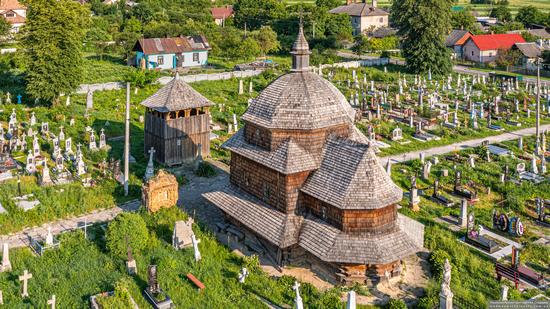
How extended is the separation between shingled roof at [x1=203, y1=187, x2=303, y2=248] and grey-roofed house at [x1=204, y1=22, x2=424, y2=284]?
39 millimetres

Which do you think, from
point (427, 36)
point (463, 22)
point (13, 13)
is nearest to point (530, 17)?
point (463, 22)

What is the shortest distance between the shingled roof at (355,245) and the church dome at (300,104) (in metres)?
3.90

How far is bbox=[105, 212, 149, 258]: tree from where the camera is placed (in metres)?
20.0

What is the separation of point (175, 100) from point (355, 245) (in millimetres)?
16116

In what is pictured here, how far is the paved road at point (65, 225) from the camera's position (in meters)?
22.0

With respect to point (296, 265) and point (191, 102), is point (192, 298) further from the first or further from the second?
point (191, 102)

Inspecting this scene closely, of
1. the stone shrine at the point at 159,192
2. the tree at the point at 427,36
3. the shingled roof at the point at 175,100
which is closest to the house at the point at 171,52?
the tree at the point at 427,36

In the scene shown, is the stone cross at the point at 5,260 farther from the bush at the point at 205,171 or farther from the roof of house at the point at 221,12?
the roof of house at the point at 221,12

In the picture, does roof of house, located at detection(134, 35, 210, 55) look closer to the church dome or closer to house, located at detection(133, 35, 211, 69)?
house, located at detection(133, 35, 211, 69)

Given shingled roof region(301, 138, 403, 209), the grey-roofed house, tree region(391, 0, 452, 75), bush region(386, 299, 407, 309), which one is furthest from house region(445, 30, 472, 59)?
bush region(386, 299, 407, 309)

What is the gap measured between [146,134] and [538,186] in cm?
2190

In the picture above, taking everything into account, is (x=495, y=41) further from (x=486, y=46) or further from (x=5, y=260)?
(x=5, y=260)

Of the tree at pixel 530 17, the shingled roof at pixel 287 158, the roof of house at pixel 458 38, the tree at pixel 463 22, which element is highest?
the tree at pixel 530 17

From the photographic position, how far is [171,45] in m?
62.8
